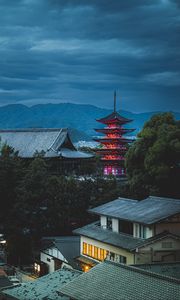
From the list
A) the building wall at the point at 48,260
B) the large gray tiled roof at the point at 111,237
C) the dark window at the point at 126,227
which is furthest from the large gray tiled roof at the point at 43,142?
the dark window at the point at 126,227

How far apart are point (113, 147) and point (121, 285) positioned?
176ft

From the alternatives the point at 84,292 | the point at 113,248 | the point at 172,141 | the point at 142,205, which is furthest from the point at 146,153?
the point at 84,292

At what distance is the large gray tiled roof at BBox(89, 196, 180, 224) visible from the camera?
3491 centimetres

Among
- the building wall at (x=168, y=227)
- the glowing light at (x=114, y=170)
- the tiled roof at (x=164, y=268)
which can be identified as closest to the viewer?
the tiled roof at (x=164, y=268)

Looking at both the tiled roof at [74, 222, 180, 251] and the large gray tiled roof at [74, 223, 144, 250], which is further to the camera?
the large gray tiled roof at [74, 223, 144, 250]

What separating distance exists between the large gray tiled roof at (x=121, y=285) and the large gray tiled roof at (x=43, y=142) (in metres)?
38.8

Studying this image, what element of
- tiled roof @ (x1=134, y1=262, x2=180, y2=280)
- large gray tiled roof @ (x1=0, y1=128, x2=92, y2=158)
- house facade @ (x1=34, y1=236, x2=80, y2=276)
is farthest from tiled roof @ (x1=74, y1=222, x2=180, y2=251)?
large gray tiled roof @ (x1=0, y1=128, x2=92, y2=158)

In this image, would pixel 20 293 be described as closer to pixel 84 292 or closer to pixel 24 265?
pixel 84 292

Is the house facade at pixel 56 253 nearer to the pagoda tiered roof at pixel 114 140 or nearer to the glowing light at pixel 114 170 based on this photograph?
the glowing light at pixel 114 170

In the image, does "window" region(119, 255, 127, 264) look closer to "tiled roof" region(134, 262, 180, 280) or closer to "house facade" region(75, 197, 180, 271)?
"house facade" region(75, 197, 180, 271)

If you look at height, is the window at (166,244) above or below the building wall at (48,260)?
above

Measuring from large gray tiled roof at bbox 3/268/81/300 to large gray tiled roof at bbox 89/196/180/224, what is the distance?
7.22 m

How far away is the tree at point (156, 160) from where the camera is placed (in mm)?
45469

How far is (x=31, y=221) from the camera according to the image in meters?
44.9
